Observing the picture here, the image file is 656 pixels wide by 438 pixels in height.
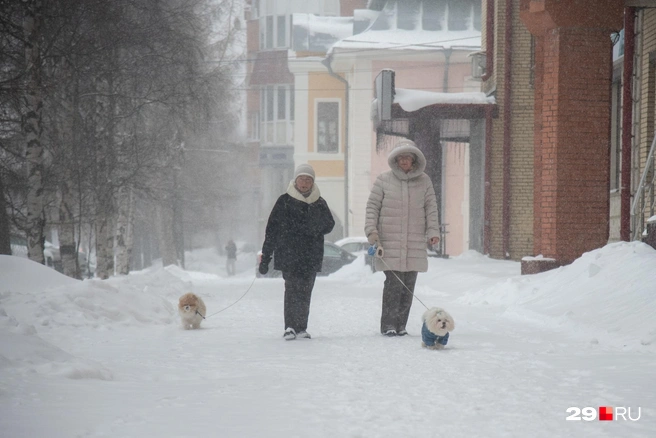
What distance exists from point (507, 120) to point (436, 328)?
46.6 feet

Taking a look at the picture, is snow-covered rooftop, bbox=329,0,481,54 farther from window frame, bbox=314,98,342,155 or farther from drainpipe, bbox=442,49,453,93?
window frame, bbox=314,98,342,155

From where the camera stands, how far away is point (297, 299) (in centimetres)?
924

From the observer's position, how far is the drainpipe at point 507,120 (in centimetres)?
2105

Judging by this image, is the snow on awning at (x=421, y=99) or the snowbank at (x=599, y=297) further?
the snow on awning at (x=421, y=99)

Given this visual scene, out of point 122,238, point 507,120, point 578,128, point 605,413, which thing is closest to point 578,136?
point 578,128

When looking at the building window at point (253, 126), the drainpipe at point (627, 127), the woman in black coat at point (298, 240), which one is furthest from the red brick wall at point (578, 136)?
the building window at point (253, 126)

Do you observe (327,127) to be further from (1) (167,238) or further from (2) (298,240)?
(2) (298,240)

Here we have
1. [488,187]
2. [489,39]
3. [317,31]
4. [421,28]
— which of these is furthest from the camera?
[317,31]

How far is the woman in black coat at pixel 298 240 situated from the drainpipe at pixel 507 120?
12267 mm

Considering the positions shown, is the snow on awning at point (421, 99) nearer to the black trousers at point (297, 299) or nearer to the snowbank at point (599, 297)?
the snowbank at point (599, 297)

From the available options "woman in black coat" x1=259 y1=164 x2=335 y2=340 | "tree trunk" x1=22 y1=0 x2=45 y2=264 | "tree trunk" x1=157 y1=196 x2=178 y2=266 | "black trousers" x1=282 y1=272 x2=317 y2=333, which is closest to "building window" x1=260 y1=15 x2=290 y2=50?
"tree trunk" x1=157 y1=196 x2=178 y2=266

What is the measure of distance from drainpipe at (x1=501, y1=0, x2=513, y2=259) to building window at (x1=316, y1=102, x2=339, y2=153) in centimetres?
2179

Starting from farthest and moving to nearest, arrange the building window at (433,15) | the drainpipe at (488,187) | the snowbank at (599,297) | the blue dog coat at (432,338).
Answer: the building window at (433,15) → the drainpipe at (488,187) → the snowbank at (599,297) → the blue dog coat at (432,338)

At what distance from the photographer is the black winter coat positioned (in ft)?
30.5
